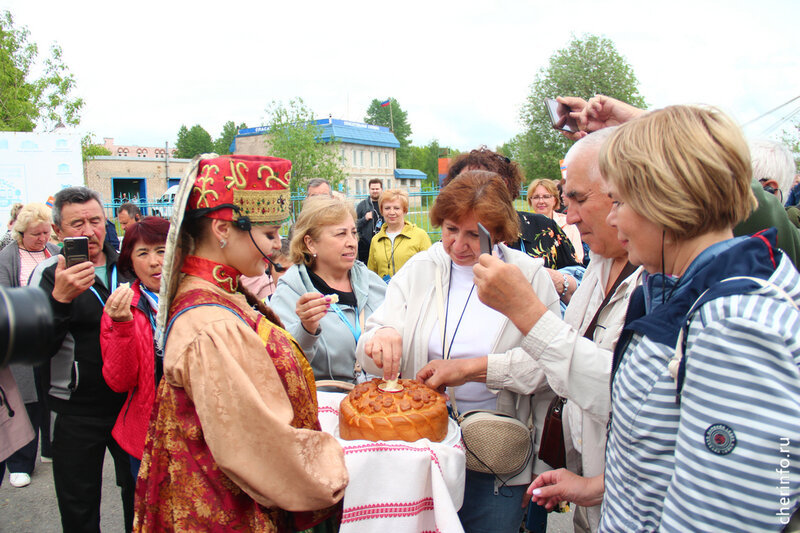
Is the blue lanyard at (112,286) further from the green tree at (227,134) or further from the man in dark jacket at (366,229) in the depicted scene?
the green tree at (227,134)

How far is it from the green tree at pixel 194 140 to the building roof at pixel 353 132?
40.4m

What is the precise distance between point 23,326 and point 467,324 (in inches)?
72.0

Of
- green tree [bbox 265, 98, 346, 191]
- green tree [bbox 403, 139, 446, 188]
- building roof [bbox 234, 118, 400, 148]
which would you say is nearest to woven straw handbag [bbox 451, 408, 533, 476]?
green tree [bbox 265, 98, 346, 191]

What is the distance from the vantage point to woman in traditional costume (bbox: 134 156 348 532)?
139 cm

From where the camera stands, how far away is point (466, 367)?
2.04 m

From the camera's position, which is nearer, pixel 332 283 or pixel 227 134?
pixel 332 283

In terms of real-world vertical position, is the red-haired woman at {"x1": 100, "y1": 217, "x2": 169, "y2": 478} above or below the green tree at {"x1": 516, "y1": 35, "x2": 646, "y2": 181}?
below

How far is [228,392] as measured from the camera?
1375mm

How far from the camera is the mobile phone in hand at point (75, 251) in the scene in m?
2.75

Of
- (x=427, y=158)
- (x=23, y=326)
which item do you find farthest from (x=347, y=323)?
(x=427, y=158)

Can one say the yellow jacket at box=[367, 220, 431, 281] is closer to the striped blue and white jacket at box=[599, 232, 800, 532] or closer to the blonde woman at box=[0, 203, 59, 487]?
the blonde woman at box=[0, 203, 59, 487]

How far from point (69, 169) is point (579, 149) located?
974cm

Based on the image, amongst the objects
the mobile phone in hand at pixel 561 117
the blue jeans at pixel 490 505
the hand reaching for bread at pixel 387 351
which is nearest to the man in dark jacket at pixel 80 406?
the hand reaching for bread at pixel 387 351

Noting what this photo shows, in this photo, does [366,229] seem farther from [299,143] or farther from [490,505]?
[299,143]
